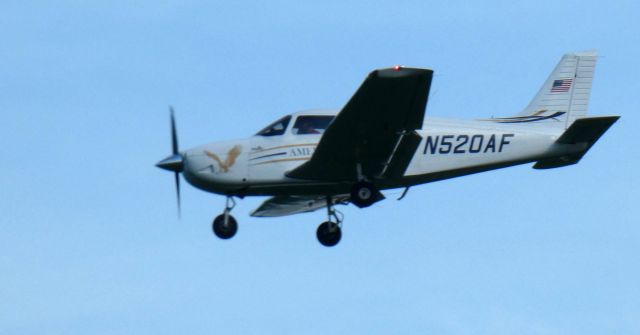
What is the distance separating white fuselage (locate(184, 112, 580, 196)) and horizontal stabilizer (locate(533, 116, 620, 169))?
0.50 ft

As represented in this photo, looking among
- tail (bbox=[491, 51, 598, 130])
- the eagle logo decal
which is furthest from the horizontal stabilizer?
the eagle logo decal

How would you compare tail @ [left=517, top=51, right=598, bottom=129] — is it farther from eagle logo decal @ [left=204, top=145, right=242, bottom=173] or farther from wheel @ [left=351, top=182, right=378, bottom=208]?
eagle logo decal @ [left=204, top=145, right=242, bottom=173]

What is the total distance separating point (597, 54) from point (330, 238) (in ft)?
21.8

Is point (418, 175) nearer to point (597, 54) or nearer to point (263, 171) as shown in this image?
point (263, 171)

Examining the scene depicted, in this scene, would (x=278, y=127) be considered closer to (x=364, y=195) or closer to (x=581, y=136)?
(x=364, y=195)

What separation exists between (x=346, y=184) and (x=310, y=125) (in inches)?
50.2

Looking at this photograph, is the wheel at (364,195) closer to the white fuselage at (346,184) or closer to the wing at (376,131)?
the wing at (376,131)

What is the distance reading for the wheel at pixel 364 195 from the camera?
2467 cm

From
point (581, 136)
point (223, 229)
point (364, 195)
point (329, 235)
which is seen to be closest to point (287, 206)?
point (329, 235)

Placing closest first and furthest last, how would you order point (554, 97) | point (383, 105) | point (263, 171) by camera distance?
1. point (383, 105)
2. point (263, 171)
3. point (554, 97)

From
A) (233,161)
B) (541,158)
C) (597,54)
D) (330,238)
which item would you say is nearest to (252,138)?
(233,161)

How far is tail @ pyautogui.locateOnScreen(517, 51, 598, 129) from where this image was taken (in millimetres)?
26750

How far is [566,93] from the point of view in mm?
27094

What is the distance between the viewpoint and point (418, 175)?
A: 2522 centimetres
